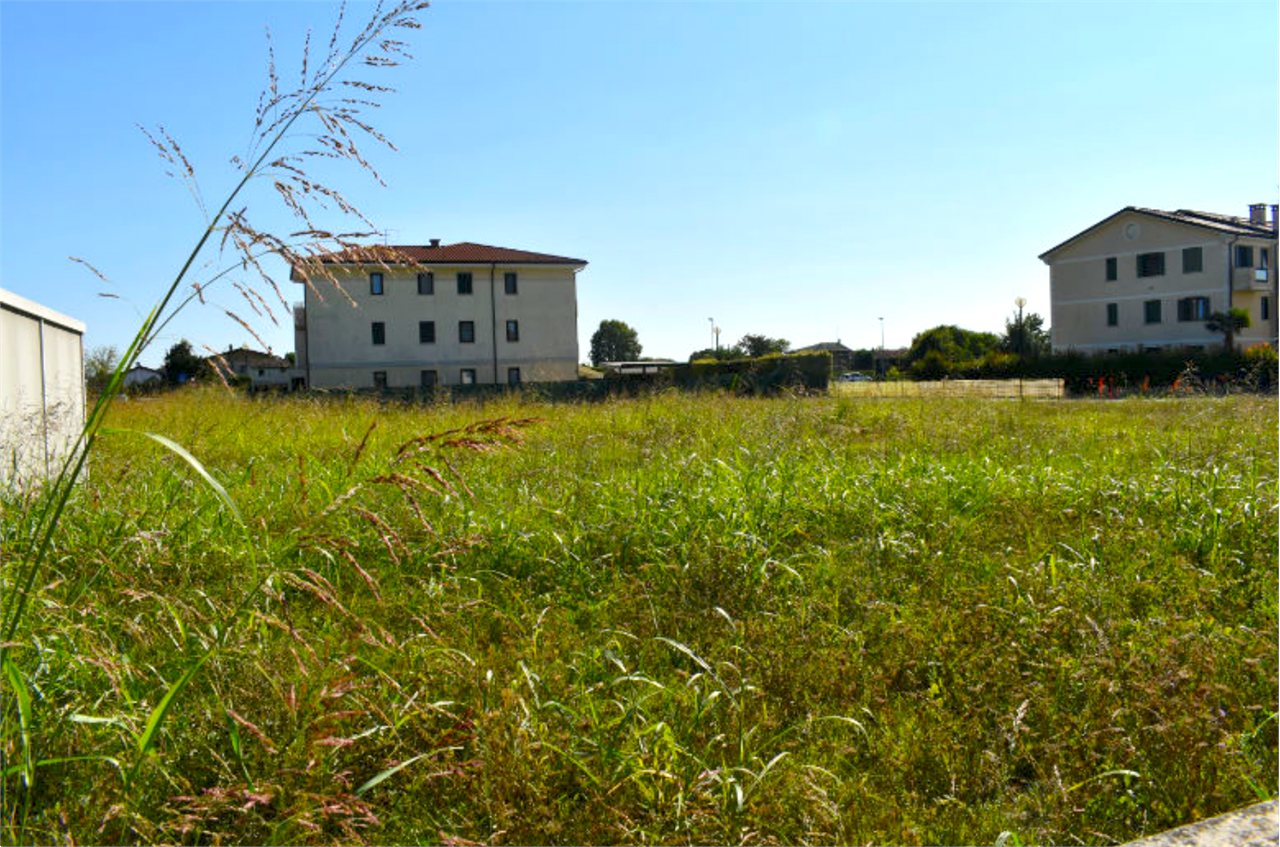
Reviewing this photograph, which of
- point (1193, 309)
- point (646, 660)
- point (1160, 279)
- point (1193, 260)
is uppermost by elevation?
point (1193, 260)

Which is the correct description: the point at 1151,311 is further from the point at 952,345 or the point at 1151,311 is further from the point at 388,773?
the point at 388,773

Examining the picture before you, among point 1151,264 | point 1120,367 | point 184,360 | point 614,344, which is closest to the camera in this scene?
point 184,360

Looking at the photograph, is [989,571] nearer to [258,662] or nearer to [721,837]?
[721,837]

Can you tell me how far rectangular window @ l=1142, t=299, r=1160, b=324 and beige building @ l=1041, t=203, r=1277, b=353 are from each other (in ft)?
0.17

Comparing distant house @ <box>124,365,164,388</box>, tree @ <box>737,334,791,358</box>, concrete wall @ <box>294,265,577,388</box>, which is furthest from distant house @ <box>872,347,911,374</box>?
distant house @ <box>124,365,164,388</box>

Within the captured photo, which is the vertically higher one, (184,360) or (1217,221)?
(1217,221)

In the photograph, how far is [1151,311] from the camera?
4775cm

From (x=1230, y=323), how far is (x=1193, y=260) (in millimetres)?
4263

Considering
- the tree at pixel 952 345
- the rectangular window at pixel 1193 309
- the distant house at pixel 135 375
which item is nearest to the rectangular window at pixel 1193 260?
the rectangular window at pixel 1193 309

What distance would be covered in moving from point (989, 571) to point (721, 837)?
2499mm

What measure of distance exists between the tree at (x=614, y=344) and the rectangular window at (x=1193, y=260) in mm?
61424

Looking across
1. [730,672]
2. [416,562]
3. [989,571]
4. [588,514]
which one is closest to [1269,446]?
[989,571]

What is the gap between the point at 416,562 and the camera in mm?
4352

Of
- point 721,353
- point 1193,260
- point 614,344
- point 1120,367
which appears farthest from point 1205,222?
point 614,344
